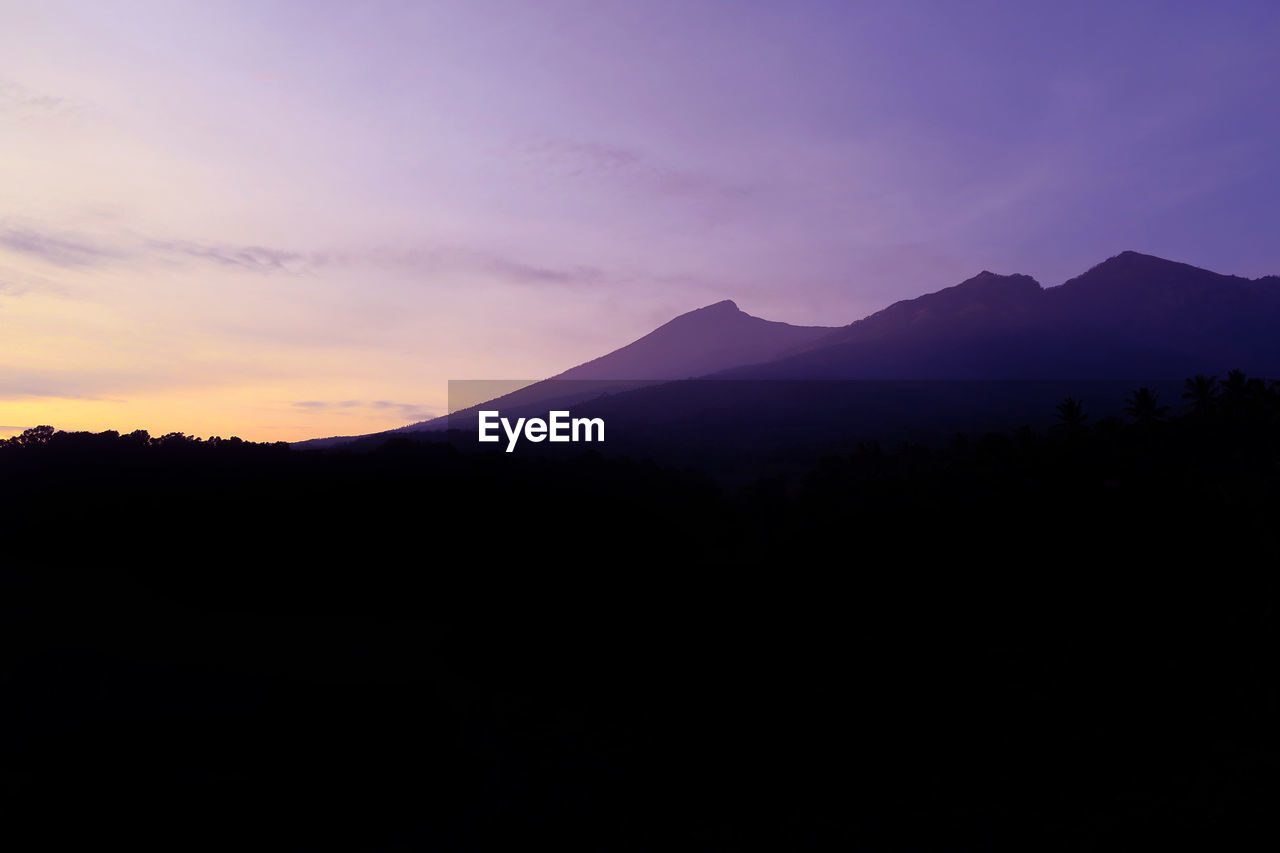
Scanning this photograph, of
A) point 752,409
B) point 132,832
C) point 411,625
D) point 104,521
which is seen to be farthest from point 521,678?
point 752,409

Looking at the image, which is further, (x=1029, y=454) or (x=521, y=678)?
(x=1029, y=454)

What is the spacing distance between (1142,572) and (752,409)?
140846 millimetres

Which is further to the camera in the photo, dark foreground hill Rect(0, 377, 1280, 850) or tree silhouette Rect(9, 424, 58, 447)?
tree silhouette Rect(9, 424, 58, 447)

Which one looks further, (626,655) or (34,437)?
(34,437)

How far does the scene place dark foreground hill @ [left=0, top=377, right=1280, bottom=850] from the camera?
61.4 ft

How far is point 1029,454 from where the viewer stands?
2071 inches

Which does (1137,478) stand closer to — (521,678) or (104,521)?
(521,678)

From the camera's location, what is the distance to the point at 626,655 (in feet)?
102

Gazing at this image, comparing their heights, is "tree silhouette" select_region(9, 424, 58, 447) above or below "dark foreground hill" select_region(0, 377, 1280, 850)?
above

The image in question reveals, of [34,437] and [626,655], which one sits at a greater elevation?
[34,437]

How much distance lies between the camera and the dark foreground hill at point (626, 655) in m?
18.7

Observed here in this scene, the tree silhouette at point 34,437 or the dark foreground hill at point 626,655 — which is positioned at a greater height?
the tree silhouette at point 34,437

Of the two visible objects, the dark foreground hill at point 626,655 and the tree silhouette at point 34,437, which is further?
the tree silhouette at point 34,437

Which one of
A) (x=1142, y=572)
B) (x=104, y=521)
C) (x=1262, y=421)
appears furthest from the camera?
(x=1262, y=421)
